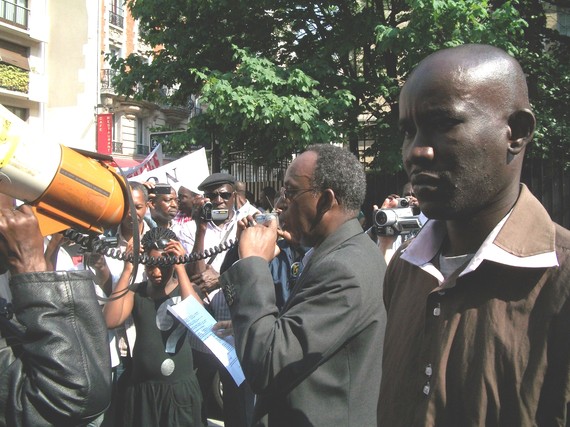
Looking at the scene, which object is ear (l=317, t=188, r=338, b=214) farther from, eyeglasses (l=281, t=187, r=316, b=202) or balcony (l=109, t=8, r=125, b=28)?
balcony (l=109, t=8, r=125, b=28)

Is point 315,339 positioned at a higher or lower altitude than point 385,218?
lower

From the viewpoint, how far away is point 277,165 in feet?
40.3

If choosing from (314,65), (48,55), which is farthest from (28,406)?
(48,55)

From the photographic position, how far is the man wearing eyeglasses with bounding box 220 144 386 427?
1943mm

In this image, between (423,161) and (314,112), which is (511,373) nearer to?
(423,161)

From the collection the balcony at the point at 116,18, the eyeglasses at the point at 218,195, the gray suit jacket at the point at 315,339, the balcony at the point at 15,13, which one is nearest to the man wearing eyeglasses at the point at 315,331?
the gray suit jacket at the point at 315,339

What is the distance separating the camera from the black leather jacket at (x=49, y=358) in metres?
1.79

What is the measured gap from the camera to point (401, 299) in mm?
1562

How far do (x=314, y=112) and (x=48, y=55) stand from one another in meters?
20.7

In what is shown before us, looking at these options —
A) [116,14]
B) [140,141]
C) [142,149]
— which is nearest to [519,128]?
[116,14]

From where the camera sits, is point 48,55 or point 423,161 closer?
point 423,161

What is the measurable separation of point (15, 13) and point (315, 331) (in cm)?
2760

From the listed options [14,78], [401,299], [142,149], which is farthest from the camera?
[142,149]

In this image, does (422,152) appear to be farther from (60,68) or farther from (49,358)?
(60,68)
